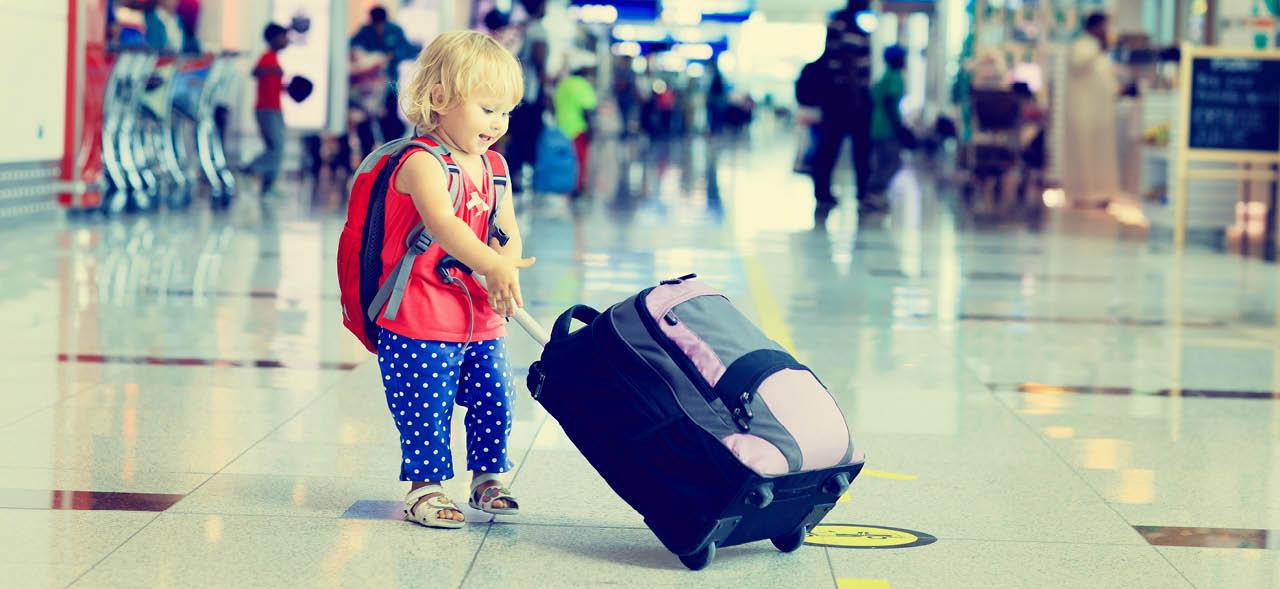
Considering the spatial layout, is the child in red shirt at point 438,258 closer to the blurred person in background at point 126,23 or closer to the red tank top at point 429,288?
the red tank top at point 429,288

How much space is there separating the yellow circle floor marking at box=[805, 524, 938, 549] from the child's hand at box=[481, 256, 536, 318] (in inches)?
33.0

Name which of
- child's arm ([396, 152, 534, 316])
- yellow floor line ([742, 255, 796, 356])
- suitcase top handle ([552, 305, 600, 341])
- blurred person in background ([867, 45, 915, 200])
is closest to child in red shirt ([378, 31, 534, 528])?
child's arm ([396, 152, 534, 316])

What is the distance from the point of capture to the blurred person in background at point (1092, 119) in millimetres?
18561

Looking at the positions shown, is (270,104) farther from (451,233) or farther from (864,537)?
(864,537)

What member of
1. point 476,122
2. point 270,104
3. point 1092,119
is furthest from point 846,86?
point 476,122

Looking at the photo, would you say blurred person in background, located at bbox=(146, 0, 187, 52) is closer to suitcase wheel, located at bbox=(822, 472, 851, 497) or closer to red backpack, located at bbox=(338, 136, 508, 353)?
red backpack, located at bbox=(338, 136, 508, 353)

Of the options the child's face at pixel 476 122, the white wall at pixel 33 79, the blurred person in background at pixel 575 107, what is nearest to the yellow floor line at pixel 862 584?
the child's face at pixel 476 122

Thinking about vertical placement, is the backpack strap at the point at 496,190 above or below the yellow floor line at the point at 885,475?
above

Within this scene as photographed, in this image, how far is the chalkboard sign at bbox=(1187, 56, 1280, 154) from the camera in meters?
13.7

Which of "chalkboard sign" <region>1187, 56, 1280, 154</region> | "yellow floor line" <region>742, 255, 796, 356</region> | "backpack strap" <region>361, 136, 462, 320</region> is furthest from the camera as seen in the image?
"chalkboard sign" <region>1187, 56, 1280, 154</region>

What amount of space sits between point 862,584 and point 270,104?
12.7 metres

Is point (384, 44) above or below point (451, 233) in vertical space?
above

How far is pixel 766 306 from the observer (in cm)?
841

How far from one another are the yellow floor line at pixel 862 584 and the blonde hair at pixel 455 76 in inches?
49.3
